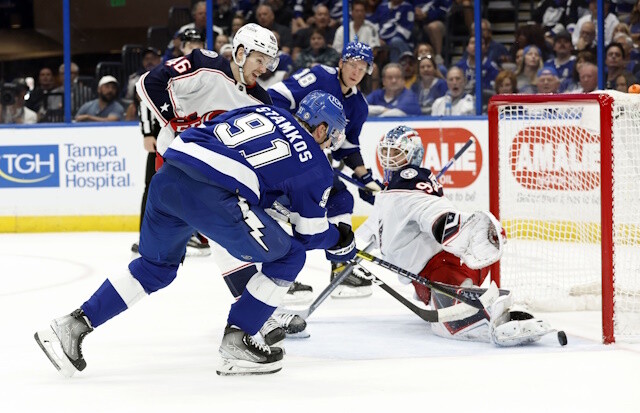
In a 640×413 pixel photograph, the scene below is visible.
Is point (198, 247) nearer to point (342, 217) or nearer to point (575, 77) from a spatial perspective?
point (342, 217)

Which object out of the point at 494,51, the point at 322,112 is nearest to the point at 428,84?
the point at 494,51

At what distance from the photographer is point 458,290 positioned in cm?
388

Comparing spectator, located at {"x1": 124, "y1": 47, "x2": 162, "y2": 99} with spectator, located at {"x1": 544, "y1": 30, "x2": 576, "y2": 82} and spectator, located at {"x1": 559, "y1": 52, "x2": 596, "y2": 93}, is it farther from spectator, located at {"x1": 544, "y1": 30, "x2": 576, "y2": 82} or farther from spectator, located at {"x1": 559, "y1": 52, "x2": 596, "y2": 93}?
spectator, located at {"x1": 559, "y1": 52, "x2": 596, "y2": 93}

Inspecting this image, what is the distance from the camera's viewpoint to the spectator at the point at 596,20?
7.15 meters

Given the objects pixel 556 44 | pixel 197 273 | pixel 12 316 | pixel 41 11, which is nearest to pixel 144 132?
pixel 197 273

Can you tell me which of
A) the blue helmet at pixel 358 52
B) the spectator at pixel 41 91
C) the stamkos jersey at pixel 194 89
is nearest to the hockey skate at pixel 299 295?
the stamkos jersey at pixel 194 89

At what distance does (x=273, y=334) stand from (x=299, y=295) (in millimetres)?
1170

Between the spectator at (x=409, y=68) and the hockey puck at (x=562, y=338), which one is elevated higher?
the spectator at (x=409, y=68)

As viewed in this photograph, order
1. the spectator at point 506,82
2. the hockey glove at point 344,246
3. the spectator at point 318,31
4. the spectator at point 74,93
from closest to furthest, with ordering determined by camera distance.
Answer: the hockey glove at point 344,246 → the spectator at point 506,82 → the spectator at point 318,31 → the spectator at point 74,93

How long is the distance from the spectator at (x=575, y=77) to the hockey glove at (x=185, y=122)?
3459 mm

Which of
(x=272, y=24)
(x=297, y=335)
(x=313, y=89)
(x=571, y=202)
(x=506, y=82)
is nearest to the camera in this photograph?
(x=297, y=335)

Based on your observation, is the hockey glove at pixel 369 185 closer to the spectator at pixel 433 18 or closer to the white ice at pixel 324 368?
the white ice at pixel 324 368

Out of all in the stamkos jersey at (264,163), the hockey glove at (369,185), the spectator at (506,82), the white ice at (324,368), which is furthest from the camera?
Result: the spectator at (506,82)

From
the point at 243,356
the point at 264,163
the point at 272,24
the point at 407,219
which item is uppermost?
the point at 272,24
